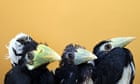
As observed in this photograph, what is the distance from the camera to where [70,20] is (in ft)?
3.85

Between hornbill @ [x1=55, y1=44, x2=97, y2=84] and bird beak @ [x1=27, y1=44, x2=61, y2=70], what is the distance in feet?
0.12

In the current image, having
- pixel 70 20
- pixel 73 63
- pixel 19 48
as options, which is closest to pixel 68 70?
pixel 73 63

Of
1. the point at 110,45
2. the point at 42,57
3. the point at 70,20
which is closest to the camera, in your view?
the point at 42,57

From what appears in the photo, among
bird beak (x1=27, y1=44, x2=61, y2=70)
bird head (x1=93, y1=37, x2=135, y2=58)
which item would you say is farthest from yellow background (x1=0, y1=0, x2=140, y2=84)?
bird beak (x1=27, y1=44, x2=61, y2=70)

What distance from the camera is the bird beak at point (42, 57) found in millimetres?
764

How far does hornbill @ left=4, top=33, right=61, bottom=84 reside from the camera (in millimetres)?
767

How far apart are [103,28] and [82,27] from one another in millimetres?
68

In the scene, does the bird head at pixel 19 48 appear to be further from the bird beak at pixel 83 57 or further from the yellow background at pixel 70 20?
the yellow background at pixel 70 20

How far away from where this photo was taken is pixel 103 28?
1175mm

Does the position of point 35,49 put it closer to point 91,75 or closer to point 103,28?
point 91,75

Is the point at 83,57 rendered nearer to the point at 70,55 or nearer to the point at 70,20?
the point at 70,55

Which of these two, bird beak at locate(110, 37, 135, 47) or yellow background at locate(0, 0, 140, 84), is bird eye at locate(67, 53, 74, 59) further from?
yellow background at locate(0, 0, 140, 84)

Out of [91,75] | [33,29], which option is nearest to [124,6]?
[33,29]

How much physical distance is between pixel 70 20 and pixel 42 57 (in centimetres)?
43
